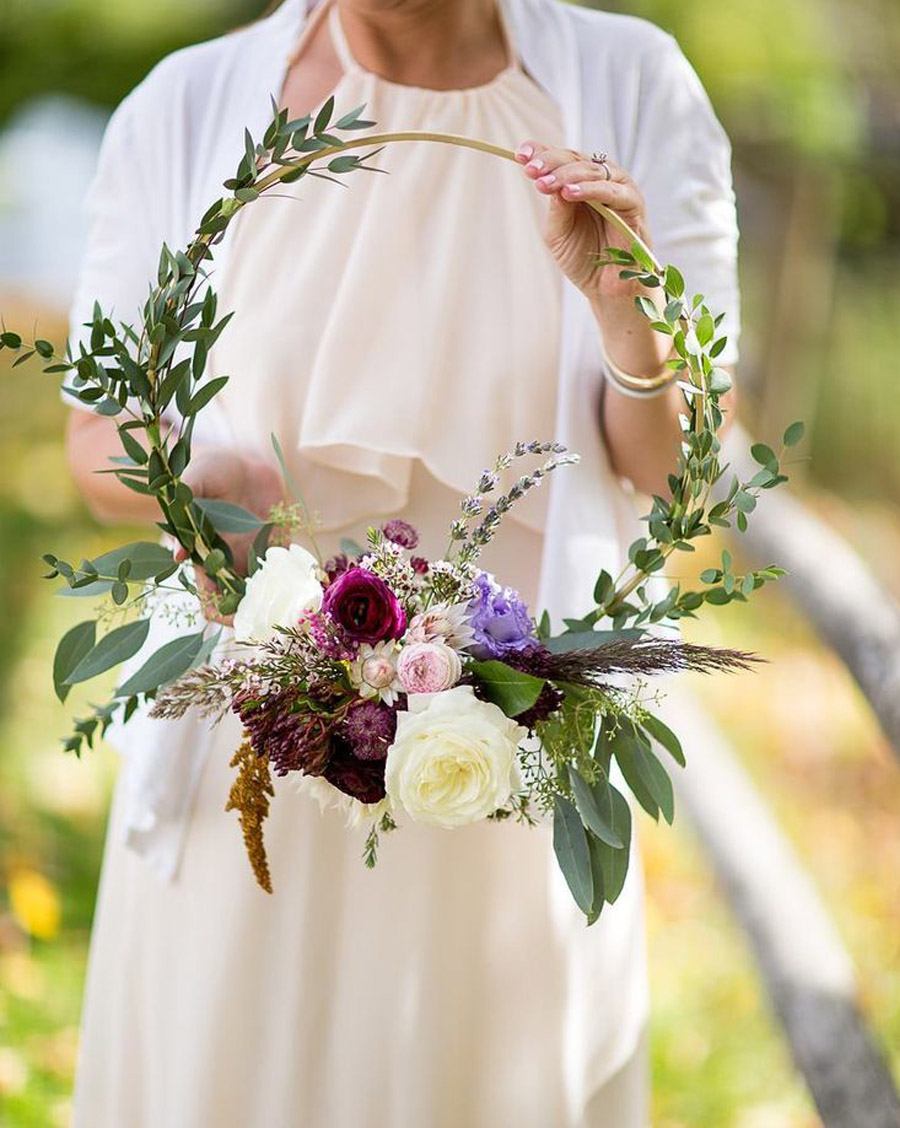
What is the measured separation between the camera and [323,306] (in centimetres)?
158

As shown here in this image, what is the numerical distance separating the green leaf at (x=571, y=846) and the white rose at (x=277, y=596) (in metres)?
0.28

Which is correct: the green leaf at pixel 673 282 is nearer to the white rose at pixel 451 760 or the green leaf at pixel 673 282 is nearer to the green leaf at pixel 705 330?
the green leaf at pixel 705 330

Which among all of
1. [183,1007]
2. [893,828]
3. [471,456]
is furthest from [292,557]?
[893,828]

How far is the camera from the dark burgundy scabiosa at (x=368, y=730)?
46.6 inches

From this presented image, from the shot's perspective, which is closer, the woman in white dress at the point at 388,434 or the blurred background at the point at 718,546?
the woman in white dress at the point at 388,434

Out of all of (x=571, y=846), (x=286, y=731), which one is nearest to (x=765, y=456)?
(x=571, y=846)

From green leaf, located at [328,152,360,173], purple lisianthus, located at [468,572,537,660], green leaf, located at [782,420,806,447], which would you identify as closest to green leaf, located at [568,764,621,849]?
purple lisianthus, located at [468,572,537,660]

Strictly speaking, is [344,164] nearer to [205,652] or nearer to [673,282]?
[673,282]

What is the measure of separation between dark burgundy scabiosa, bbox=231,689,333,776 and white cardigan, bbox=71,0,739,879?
1.35 feet

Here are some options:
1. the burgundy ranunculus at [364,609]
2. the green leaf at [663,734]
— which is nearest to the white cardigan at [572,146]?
the green leaf at [663,734]

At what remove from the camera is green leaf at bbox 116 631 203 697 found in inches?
53.1

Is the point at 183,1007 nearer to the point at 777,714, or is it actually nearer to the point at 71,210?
the point at 777,714

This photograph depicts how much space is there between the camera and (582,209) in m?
1.38

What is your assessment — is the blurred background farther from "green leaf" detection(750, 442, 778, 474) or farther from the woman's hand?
the woman's hand
